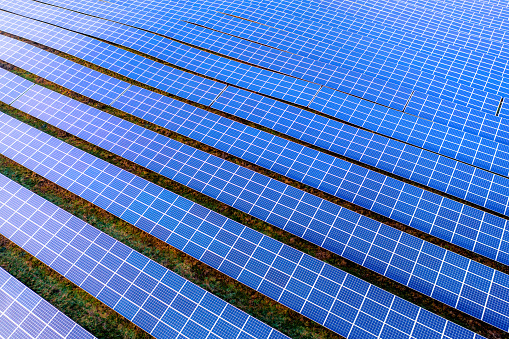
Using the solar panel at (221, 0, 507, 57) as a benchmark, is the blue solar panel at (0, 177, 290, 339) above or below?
below

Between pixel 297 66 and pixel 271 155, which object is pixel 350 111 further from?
pixel 271 155

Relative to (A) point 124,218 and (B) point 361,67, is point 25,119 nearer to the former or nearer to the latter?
(A) point 124,218

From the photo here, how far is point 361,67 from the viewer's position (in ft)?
67.0

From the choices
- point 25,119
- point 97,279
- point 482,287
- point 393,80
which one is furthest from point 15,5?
point 482,287

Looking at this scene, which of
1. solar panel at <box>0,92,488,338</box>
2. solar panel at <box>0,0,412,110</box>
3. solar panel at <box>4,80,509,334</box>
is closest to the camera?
solar panel at <box>0,92,488,338</box>

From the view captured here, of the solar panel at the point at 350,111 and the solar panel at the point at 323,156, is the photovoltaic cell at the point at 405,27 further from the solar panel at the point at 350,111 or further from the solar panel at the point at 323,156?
the solar panel at the point at 323,156

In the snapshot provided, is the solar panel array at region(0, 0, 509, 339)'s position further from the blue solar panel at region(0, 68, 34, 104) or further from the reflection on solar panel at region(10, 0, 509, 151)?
the blue solar panel at region(0, 68, 34, 104)

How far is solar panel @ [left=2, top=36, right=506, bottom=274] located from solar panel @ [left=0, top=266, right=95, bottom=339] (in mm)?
7253

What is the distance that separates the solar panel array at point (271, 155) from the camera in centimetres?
1155

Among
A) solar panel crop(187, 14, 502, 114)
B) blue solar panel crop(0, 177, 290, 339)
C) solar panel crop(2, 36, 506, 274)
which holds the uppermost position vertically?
solar panel crop(187, 14, 502, 114)

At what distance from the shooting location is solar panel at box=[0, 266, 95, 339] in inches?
444

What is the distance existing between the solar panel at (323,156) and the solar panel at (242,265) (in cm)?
131

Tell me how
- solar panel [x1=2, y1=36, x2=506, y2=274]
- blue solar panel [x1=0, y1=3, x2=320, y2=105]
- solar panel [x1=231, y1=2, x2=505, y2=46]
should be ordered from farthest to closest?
solar panel [x1=231, y1=2, x2=505, y2=46] < blue solar panel [x1=0, y1=3, x2=320, y2=105] < solar panel [x1=2, y1=36, x2=506, y2=274]

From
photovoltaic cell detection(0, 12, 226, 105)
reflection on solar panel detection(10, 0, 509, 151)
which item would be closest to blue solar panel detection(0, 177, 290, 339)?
photovoltaic cell detection(0, 12, 226, 105)
